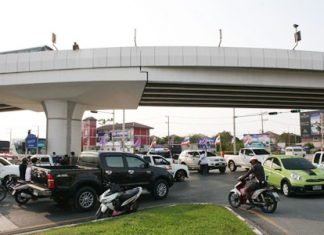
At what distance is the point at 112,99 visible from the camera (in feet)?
101

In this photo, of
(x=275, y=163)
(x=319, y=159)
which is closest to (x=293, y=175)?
(x=275, y=163)

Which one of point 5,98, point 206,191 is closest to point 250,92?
point 206,191

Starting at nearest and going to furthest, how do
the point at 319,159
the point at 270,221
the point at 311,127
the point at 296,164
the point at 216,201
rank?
1. the point at 270,221
2. the point at 216,201
3. the point at 296,164
4. the point at 319,159
5. the point at 311,127

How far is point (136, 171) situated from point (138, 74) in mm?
12225

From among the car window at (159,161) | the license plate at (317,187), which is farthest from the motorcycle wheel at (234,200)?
the car window at (159,161)

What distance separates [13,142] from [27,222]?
183 ft

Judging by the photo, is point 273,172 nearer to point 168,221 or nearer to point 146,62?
point 168,221

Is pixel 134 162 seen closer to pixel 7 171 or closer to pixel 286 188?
pixel 286 188

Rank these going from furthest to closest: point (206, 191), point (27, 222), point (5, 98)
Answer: point (5, 98) < point (206, 191) < point (27, 222)

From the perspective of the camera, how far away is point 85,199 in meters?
11.0

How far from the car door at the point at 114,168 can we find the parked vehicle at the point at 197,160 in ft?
52.5

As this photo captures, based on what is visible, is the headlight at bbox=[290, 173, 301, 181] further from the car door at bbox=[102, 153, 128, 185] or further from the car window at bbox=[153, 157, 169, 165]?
the car window at bbox=[153, 157, 169, 165]

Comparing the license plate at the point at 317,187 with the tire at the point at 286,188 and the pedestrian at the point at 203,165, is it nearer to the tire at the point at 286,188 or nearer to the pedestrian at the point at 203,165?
the tire at the point at 286,188

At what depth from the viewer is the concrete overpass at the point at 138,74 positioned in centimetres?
2388
